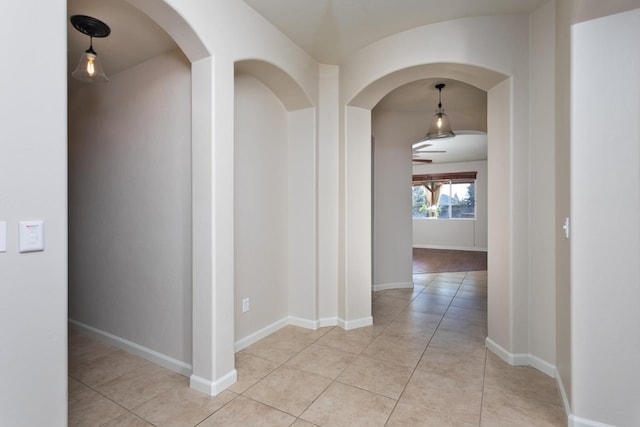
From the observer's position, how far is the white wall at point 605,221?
1.49 m

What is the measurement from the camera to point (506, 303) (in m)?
2.32

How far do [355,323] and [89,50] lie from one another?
301cm

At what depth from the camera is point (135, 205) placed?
246 centimetres

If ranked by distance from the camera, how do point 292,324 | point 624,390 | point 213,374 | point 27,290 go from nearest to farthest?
point 27,290, point 624,390, point 213,374, point 292,324

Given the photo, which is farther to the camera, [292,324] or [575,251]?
[292,324]

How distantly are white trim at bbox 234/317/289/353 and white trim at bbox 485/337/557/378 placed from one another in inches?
73.2

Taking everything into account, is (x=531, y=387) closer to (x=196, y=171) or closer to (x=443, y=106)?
(x=196, y=171)

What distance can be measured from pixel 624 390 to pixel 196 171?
2602 mm

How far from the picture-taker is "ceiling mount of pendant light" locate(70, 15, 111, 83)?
6.40 ft

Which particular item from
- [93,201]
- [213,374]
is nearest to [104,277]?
[93,201]

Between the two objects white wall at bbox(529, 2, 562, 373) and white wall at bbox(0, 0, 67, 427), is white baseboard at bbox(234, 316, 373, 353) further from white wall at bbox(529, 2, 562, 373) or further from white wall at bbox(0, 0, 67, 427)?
white wall at bbox(0, 0, 67, 427)

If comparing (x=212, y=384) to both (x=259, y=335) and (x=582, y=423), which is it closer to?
(x=259, y=335)

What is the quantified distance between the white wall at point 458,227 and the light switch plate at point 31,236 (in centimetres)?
902

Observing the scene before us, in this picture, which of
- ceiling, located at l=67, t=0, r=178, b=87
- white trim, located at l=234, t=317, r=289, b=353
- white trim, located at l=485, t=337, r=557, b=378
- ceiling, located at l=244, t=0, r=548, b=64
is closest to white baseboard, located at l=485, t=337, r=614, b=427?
white trim, located at l=485, t=337, r=557, b=378
